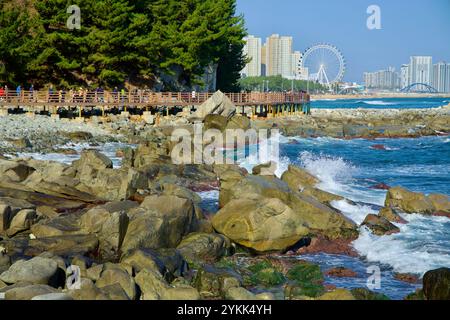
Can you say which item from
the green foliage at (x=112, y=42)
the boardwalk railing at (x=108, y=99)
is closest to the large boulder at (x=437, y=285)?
the boardwalk railing at (x=108, y=99)

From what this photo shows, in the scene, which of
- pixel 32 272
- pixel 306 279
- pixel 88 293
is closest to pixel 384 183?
pixel 306 279

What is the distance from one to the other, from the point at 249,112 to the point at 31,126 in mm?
25503

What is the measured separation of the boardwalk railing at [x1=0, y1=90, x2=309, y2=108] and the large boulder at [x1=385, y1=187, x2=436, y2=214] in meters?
27.4

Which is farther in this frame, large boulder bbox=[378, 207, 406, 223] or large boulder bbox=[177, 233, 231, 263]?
large boulder bbox=[378, 207, 406, 223]

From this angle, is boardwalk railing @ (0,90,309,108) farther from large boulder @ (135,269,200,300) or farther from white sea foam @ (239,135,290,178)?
large boulder @ (135,269,200,300)

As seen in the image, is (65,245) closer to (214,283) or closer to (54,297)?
(214,283)

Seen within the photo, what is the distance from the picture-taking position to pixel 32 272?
10445 mm

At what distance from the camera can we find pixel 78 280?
10.6 metres

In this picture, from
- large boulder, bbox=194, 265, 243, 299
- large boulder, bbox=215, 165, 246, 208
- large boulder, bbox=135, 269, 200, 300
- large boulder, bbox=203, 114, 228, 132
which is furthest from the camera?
large boulder, bbox=203, 114, 228, 132

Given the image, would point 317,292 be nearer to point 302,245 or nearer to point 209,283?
point 209,283

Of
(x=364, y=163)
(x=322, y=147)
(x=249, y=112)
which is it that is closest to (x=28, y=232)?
(x=364, y=163)

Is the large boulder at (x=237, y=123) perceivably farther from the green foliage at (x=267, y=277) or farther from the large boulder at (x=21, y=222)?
the green foliage at (x=267, y=277)

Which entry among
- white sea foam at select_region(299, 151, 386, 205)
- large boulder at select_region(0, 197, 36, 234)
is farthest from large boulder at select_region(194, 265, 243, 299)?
white sea foam at select_region(299, 151, 386, 205)

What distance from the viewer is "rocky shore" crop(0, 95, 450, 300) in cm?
1054
